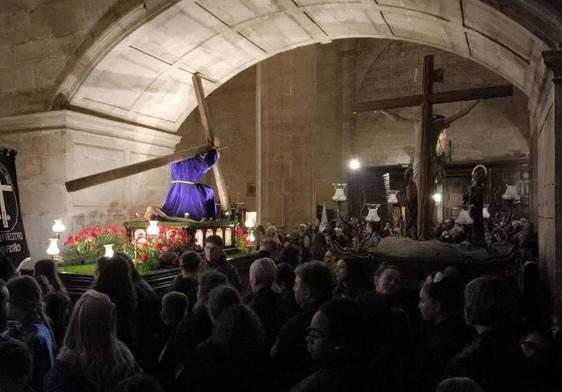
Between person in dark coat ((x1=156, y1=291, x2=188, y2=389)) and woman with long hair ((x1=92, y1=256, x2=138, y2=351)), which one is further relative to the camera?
woman with long hair ((x1=92, y1=256, x2=138, y2=351))

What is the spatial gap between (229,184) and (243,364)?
19656mm

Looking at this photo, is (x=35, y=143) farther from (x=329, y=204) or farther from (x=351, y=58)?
(x=351, y=58)

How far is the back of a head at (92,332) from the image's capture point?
2279mm

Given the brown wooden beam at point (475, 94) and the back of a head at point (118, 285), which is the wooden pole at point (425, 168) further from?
the back of a head at point (118, 285)

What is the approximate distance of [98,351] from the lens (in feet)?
7.50

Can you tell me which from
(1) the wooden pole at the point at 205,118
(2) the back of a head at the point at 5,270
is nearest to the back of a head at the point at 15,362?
(2) the back of a head at the point at 5,270

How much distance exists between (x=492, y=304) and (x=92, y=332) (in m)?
1.98

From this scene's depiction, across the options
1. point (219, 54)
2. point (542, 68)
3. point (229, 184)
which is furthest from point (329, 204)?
point (542, 68)

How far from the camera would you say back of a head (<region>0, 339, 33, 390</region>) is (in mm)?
2252

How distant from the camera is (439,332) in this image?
112 inches

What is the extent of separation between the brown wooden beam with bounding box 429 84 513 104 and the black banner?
6.29 meters

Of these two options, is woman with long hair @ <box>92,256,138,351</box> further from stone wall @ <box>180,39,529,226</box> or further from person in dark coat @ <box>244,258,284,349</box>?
stone wall @ <box>180,39,529,226</box>

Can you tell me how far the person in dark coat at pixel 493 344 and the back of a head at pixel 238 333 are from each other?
0.94 m

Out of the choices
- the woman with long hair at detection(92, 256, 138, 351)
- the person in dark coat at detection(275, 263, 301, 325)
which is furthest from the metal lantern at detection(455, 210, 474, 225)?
the woman with long hair at detection(92, 256, 138, 351)
